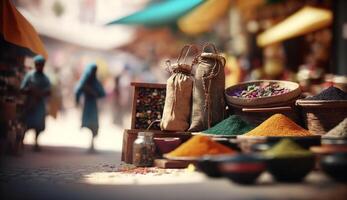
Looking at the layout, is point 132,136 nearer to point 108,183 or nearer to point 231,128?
point 231,128

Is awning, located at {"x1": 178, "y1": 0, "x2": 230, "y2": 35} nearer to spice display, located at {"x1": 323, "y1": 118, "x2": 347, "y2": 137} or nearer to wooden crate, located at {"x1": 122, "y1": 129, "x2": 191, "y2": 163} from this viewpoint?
wooden crate, located at {"x1": 122, "y1": 129, "x2": 191, "y2": 163}

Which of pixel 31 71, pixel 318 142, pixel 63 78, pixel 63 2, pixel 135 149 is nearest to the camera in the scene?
pixel 318 142

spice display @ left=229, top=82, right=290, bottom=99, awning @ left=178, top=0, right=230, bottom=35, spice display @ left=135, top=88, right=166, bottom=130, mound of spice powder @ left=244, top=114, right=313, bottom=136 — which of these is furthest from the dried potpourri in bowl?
awning @ left=178, top=0, right=230, bottom=35

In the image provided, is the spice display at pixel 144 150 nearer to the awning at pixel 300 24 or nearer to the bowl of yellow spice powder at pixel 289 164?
the bowl of yellow spice powder at pixel 289 164

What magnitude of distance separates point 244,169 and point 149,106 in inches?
82.3

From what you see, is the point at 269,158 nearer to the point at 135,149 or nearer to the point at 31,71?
the point at 135,149

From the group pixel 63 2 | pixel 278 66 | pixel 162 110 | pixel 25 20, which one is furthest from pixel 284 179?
pixel 278 66

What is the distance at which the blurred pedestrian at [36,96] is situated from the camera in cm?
499

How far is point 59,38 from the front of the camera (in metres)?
9.09

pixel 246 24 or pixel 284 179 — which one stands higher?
pixel 246 24

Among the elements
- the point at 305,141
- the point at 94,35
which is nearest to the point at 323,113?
the point at 305,141

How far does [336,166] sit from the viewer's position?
2.43 metres

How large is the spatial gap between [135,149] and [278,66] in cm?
489

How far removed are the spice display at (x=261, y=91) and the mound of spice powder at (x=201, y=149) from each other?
117 cm
